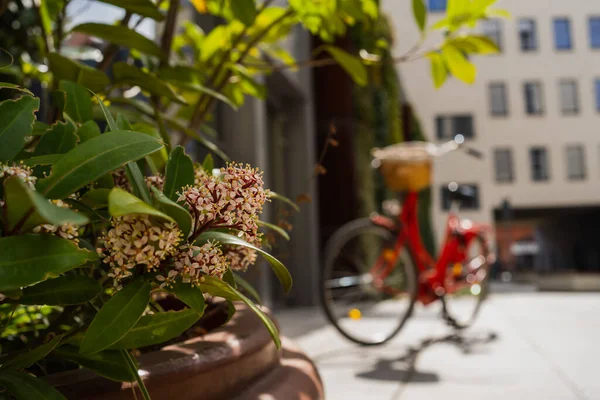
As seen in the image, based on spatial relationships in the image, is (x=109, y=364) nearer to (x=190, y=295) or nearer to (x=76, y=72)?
(x=190, y=295)

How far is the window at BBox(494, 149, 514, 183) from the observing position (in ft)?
82.2

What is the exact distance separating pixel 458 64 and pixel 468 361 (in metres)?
2.13

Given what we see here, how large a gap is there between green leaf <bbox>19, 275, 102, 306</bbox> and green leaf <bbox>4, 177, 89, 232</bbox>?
0.14 metres

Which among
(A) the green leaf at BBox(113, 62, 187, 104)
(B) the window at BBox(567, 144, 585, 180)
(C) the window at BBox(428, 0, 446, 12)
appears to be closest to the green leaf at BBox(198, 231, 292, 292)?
(A) the green leaf at BBox(113, 62, 187, 104)

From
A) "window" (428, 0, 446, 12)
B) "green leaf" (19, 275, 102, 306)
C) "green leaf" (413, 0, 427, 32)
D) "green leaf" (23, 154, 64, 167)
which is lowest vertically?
"green leaf" (19, 275, 102, 306)

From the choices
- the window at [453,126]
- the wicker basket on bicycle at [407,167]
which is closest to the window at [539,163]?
the window at [453,126]

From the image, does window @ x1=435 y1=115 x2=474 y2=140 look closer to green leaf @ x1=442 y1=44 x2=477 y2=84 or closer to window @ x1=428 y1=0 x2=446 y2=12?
window @ x1=428 y1=0 x2=446 y2=12

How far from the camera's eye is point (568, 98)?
83.3 ft

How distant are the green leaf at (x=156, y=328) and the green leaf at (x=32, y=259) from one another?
0.17 m

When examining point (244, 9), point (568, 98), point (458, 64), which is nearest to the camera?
point (244, 9)

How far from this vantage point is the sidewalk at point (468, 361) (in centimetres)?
247

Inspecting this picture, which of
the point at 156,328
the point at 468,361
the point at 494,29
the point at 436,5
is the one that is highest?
the point at 436,5

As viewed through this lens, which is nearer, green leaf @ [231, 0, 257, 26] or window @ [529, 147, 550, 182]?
green leaf @ [231, 0, 257, 26]

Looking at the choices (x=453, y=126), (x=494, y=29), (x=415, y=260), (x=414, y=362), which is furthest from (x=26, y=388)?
(x=494, y=29)
